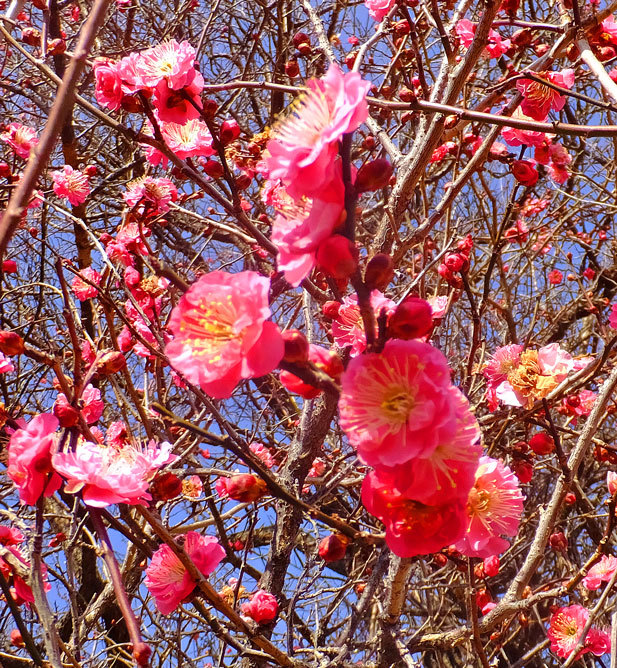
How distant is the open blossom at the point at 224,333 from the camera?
82 centimetres

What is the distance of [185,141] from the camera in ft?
6.91

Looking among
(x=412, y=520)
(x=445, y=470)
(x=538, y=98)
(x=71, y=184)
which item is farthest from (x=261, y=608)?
(x=71, y=184)

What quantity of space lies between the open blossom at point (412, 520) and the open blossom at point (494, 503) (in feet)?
0.99

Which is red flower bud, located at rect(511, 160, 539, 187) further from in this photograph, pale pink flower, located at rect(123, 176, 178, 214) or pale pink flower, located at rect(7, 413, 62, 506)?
pale pink flower, located at rect(7, 413, 62, 506)

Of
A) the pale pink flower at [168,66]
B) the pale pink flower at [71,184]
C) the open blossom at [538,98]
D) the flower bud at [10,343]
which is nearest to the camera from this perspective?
the flower bud at [10,343]

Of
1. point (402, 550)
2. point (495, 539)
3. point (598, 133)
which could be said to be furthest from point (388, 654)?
point (598, 133)

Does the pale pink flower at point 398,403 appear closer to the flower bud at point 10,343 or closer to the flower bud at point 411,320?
the flower bud at point 411,320

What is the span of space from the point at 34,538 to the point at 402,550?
61cm

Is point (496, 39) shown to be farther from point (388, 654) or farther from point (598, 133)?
point (388, 654)

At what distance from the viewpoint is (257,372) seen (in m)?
0.81

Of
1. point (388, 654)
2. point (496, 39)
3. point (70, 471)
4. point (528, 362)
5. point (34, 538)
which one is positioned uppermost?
point (496, 39)

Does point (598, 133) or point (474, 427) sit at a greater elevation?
point (598, 133)

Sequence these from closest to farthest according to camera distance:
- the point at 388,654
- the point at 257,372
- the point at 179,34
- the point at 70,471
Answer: the point at 257,372, the point at 70,471, the point at 388,654, the point at 179,34

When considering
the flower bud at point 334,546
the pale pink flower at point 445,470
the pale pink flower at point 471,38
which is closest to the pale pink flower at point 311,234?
the pale pink flower at point 445,470
